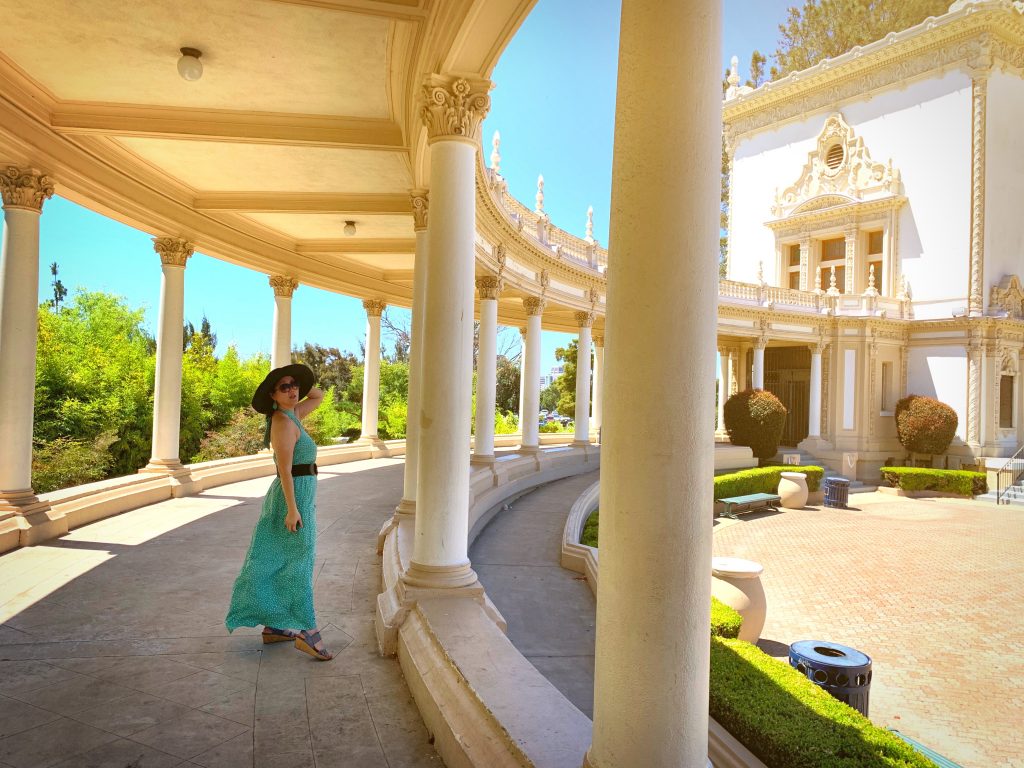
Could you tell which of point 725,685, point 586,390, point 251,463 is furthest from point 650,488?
point 586,390

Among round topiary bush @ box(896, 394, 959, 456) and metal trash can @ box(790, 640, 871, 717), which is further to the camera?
round topiary bush @ box(896, 394, 959, 456)

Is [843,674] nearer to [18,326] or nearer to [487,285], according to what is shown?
[487,285]

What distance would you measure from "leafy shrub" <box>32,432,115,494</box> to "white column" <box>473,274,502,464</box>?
12.6 m

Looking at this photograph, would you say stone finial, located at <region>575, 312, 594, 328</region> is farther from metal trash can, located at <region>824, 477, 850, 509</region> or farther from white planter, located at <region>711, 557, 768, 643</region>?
white planter, located at <region>711, 557, 768, 643</region>

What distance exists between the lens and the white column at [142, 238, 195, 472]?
47.4 ft

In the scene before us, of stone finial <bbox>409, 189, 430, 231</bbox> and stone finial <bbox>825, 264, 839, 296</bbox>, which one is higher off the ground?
stone finial <bbox>825, 264, 839, 296</bbox>

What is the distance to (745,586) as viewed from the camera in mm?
10062

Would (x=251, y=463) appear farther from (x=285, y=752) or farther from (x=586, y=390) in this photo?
(x=285, y=752)

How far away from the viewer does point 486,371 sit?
15414 mm

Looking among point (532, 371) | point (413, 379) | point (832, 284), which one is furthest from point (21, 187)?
point (832, 284)

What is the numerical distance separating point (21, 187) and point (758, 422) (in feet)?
94.2

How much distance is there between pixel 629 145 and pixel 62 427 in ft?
80.2

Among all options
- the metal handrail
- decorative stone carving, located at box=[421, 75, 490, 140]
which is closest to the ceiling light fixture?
decorative stone carving, located at box=[421, 75, 490, 140]

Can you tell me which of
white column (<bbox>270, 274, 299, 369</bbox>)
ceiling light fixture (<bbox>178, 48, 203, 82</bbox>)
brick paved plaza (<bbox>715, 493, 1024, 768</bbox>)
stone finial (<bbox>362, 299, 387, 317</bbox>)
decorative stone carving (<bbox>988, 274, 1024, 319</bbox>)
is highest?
decorative stone carving (<bbox>988, 274, 1024, 319</bbox>)
